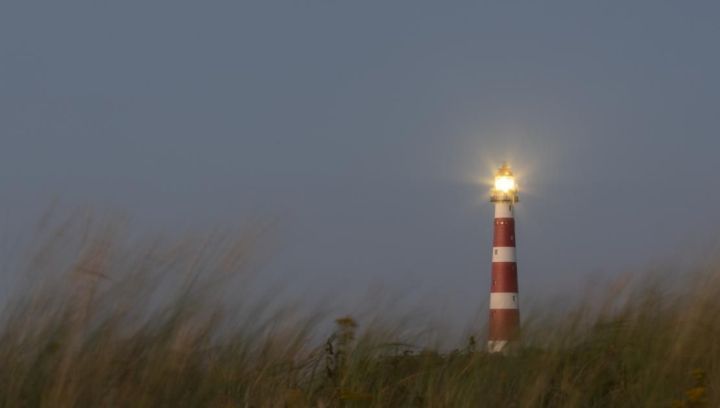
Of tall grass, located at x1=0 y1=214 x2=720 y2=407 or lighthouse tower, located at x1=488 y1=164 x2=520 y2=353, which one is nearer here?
tall grass, located at x1=0 y1=214 x2=720 y2=407

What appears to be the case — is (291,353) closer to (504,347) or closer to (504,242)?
(504,347)

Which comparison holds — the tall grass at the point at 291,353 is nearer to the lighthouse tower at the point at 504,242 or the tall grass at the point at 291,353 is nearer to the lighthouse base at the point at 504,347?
the lighthouse base at the point at 504,347

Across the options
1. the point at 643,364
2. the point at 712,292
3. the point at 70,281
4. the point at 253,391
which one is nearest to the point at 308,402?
the point at 253,391

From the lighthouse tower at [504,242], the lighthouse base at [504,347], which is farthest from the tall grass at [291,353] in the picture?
the lighthouse tower at [504,242]

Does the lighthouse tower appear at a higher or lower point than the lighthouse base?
higher

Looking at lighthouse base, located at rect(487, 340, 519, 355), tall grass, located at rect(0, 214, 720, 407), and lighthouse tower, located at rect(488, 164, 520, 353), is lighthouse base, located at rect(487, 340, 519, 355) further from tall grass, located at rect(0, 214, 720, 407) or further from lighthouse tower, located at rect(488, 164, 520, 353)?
lighthouse tower, located at rect(488, 164, 520, 353)

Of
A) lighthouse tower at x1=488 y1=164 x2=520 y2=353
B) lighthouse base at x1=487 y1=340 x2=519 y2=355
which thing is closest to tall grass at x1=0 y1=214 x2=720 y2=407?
lighthouse base at x1=487 y1=340 x2=519 y2=355

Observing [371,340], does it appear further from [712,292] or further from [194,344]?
[712,292]

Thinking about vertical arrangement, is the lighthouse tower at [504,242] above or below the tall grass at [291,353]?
above

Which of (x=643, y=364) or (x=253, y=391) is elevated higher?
(x=643, y=364)

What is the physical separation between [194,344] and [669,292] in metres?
2.01

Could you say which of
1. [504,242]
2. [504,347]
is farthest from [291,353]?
[504,242]

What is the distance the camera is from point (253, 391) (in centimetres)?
409

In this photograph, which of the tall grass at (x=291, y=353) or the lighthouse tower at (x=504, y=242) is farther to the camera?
the lighthouse tower at (x=504, y=242)
